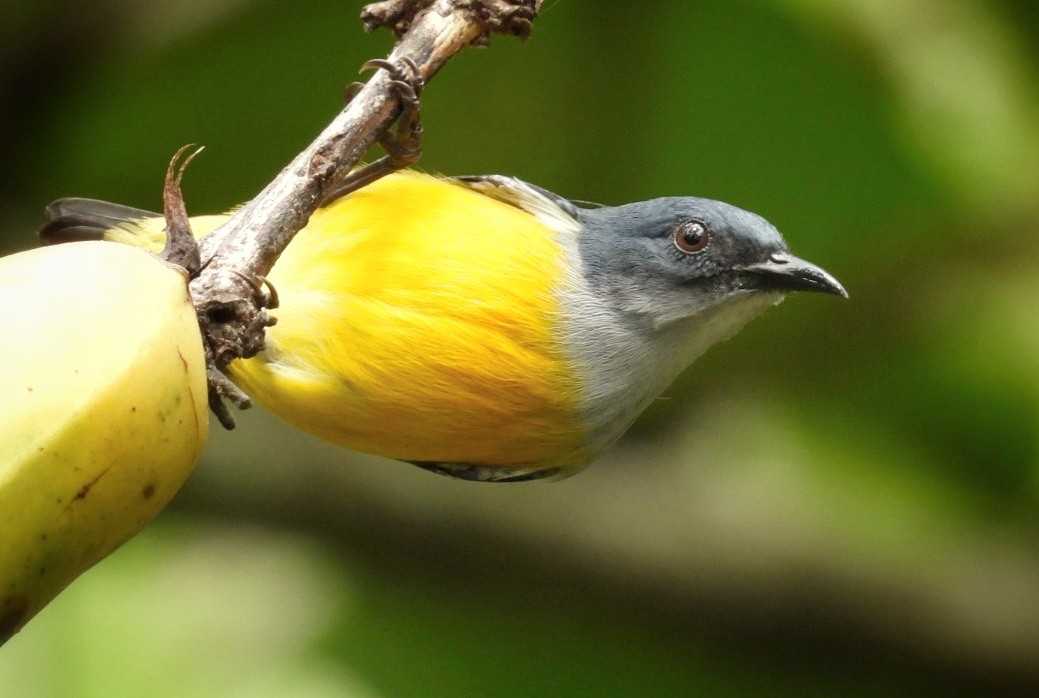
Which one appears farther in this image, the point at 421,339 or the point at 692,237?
the point at 692,237

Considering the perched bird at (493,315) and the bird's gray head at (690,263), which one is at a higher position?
the bird's gray head at (690,263)

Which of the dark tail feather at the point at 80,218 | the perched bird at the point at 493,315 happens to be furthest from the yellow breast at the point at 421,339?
the dark tail feather at the point at 80,218

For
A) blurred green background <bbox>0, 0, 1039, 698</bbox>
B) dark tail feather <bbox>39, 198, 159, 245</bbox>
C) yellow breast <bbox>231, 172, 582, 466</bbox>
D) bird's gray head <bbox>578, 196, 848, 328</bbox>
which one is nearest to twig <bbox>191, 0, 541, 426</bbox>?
yellow breast <bbox>231, 172, 582, 466</bbox>

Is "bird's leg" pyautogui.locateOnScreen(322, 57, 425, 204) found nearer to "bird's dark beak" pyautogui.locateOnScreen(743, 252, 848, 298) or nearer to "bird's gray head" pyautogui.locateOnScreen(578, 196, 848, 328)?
"bird's gray head" pyautogui.locateOnScreen(578, 196, 848, 328)

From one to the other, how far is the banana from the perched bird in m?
1.03

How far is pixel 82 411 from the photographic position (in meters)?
1.63

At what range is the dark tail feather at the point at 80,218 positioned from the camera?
3.49 m

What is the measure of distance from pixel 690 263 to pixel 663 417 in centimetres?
256

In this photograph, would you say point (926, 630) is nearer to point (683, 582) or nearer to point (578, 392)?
point (683, 582)

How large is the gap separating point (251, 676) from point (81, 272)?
270 cm

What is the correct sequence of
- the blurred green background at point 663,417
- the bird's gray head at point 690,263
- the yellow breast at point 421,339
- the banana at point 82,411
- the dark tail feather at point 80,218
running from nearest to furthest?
the banana at point 82,411
the yellow breast at point 421,339
the bird's gray head at point 690,263
the dark tail feather at point 80,218
the blurred green background at point 663,417

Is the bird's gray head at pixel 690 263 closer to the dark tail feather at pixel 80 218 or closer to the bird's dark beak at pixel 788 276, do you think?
the bird's dark beak at pixel 788 276

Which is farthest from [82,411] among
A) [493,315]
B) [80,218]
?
[80,218]

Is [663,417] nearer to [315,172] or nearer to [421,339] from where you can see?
[421,339]
